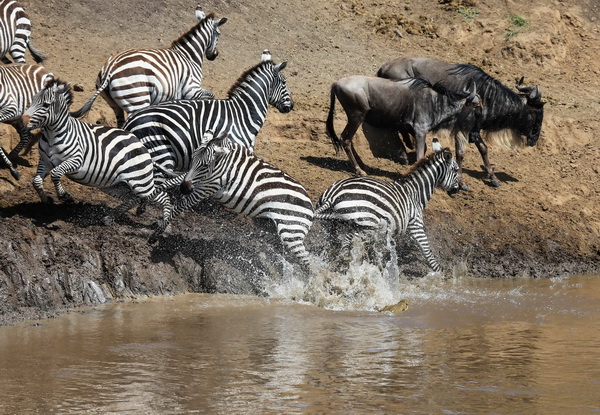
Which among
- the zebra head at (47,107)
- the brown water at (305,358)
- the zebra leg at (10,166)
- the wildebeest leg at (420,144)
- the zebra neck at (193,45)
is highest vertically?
the zebra neck at (193,45)

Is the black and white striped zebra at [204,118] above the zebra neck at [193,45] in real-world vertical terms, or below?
below

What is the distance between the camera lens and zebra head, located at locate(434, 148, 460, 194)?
12.6 metres

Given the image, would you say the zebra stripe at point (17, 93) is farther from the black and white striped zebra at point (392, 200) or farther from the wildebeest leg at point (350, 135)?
the wildebeest leg at point (350, 135)

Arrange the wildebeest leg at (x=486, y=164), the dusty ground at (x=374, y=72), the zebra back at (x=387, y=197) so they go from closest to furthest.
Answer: the dusty ground at (x=374, y=72) → the zebra back at (x=387, y=197) → the wildebeest leg at (x=486, y=164)

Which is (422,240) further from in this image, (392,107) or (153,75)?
(153,75)

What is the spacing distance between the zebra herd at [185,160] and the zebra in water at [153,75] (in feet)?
0.06

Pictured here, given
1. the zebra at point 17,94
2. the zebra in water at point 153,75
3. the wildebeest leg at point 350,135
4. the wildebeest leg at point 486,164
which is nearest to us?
the zebra at point 17,94

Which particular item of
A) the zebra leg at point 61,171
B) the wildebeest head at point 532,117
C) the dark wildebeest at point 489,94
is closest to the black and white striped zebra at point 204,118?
the zebra leg at point 61,171

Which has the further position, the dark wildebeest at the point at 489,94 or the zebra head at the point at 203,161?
the dark wildebeest at the point at 489,94

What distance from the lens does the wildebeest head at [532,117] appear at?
52.4ft

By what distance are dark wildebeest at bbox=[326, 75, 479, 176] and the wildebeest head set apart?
1.58m

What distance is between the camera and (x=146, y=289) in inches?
420

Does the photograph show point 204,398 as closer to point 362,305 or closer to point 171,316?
point 171,316

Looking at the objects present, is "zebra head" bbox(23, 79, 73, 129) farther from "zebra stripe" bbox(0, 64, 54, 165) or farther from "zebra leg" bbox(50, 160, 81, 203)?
"zebra stripe" bbox(0, 64, 54, 165)
